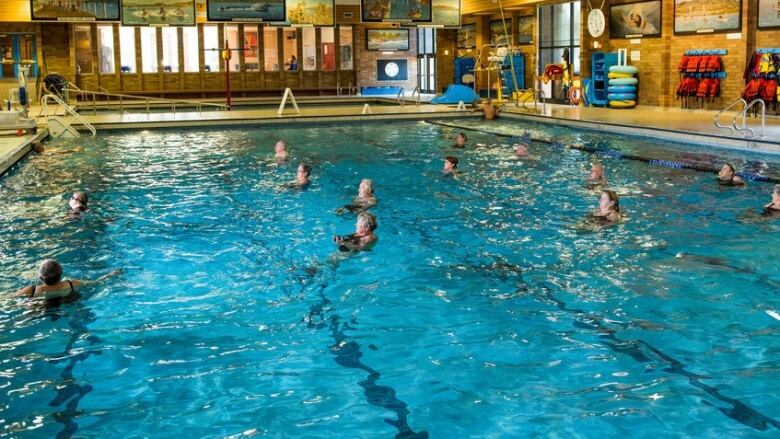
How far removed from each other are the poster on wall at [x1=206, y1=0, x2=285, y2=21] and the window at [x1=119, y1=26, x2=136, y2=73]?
877cm

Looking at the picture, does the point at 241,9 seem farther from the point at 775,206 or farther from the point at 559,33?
the point at 775,206

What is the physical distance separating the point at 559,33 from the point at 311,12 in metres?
8.93

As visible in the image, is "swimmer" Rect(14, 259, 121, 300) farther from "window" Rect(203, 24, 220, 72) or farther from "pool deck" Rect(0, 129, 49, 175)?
"window" Rect(203, 24, 220, 72)

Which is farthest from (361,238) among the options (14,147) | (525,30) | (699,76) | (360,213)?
(525,30)

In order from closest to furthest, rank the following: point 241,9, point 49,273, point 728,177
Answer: point 49,273
point 728,177
point 241,9

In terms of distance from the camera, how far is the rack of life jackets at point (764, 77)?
790 inches

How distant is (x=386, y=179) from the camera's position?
524 inches

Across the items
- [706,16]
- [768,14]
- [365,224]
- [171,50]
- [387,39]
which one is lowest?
[365,224]

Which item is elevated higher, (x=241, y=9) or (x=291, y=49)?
(x=241, y=9)

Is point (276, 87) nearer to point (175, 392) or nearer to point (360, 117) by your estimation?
point (360, 117)

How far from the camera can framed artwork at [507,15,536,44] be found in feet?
106

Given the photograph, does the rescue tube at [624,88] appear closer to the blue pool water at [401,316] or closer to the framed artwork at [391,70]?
the blue pool water at [401,316]

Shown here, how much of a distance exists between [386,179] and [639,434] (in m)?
9.26

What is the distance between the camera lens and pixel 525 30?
32.8m
